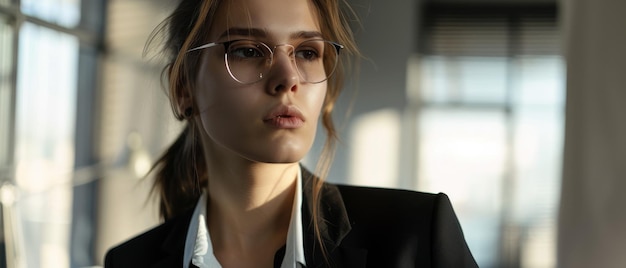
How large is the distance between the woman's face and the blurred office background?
7.70 feet

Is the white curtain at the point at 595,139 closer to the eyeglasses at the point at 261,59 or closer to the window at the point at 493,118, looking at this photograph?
the eyeglasses at the point at 261,59

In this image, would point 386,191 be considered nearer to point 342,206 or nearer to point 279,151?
point 342,206

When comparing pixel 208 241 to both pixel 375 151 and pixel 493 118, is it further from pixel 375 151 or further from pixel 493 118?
pixel 493 118

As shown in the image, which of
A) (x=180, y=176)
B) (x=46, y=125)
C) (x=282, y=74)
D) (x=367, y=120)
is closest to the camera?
(x=282, y=74)

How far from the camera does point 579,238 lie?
148cm

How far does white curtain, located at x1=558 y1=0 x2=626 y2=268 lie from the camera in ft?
4.55

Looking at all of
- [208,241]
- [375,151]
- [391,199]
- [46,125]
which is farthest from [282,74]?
[375,151]

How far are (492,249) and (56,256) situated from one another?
11.0ft

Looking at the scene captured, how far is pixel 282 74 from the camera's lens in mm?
1147

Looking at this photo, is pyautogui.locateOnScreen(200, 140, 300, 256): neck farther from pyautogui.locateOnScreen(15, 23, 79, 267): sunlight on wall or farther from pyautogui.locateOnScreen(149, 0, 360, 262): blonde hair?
pyautogui.locateOnScreen(15, 23, 79, 267): sunlight on wall

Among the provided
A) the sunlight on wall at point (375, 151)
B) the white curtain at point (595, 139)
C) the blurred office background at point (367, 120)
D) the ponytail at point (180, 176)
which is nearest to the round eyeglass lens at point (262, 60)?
the ponytail at point (180, 176)

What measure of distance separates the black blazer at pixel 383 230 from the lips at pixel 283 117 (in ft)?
0.65

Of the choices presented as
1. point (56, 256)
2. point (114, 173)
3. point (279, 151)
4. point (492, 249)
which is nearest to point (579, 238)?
point (279, 151)

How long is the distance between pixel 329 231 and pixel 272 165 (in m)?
0.14
